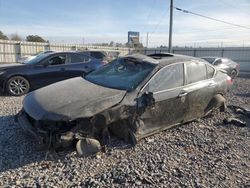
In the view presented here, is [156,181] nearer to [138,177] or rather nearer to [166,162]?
[138,177]

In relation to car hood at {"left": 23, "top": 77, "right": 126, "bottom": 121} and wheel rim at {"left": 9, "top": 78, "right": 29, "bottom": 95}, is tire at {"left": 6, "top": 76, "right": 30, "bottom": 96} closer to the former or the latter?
wheel rim at {"left": 9, "top": 78, "right": 29, "bottom": 95}

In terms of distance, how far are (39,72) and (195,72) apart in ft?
16.6

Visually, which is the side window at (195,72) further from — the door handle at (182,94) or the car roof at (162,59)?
the door handle at (182,94)

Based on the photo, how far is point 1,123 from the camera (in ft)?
17.6

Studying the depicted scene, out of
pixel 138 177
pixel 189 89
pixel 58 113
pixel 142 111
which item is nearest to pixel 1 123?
pixel 58 113

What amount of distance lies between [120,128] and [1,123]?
2.60 metres

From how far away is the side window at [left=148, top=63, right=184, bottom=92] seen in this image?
4.79m

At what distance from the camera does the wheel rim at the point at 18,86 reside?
8195mm

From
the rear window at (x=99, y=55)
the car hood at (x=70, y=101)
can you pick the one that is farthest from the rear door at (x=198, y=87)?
the rear window at (x=99, y=55)

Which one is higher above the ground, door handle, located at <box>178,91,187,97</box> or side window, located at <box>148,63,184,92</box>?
side window, located at <box>148,63,184,92</box>

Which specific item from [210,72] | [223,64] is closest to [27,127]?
[210,72]

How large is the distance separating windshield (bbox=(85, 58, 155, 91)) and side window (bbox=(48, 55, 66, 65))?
3507 millimetres

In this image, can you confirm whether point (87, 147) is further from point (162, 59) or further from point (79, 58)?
point (79, 58)

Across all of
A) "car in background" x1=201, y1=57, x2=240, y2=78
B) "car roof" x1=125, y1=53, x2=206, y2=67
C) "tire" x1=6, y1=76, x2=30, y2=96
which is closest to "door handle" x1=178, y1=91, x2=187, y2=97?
"car roof" x1=125, y1=53, x2=206, y2=67
